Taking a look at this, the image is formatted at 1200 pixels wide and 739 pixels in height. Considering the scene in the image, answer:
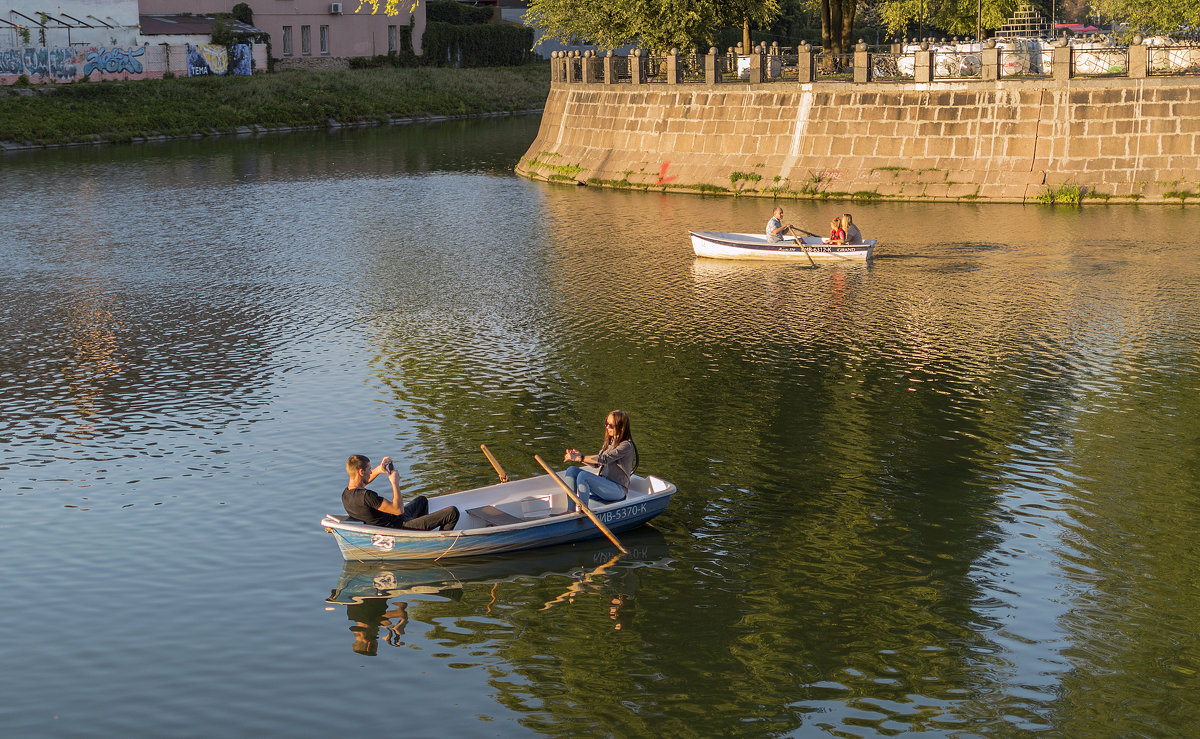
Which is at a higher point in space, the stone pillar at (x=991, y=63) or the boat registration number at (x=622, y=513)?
the stone pillar at (x=991, y=63)

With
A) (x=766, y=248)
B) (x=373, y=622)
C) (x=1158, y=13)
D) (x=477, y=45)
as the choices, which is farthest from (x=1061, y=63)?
(x=477, y=45)

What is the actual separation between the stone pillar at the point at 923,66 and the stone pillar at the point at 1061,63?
368 cm

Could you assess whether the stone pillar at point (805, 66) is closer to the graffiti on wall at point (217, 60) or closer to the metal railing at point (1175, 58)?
the metal railing at point (1175, 58)

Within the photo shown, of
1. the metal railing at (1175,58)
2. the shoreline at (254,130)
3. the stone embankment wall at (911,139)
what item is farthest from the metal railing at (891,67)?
the shoreline at (254,130)

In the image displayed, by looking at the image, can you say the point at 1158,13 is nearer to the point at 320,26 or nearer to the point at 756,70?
Result: the point at 756,70

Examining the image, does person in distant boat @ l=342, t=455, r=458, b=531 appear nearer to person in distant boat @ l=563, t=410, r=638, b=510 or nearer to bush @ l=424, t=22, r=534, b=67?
person in distant boat @ l=563, t=410, r=638, b=510

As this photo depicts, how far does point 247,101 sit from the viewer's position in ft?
249

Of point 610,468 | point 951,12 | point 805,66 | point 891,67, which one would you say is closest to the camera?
point 610,468

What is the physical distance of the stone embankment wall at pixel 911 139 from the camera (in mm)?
38969

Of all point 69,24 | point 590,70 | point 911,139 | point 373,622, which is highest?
point 69,24

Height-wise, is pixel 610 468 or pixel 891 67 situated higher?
pixel 891 67

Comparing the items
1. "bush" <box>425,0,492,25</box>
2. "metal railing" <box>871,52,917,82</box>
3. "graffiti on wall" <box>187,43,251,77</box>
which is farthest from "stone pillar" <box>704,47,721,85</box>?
"bush" <box>425,0,492,25</box>

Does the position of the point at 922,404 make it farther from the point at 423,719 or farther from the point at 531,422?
the point at 423,719

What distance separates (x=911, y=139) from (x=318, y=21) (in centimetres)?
5841
